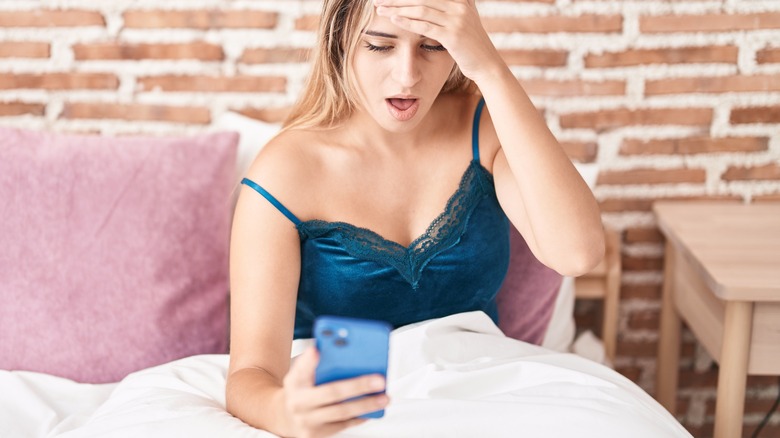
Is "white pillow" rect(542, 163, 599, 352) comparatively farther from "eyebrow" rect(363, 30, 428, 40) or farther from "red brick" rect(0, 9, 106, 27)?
"red brick" rect(0, 9, 106, 27)

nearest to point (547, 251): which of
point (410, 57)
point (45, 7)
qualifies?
point (410, 57)

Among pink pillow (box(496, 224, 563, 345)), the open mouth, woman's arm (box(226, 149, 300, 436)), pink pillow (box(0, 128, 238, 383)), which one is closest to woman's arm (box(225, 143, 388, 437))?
woman's arm (box(226, 149, 300, 436))

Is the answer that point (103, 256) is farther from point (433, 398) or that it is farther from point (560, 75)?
point (560, 75)

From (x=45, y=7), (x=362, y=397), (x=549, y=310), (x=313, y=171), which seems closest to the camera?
(x=362, y=397)

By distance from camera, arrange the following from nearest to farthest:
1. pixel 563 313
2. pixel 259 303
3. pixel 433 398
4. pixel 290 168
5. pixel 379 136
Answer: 1. pixel 433 398
2. pixel 259 303
3. pixel 290 168
4. pixel 379 136
5. pixel 563 313

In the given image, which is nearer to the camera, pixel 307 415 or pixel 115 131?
pixel 307 415

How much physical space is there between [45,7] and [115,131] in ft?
1.07

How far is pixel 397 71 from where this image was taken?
128cm

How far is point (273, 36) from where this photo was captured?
76.5 inches

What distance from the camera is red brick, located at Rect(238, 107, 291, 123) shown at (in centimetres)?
199

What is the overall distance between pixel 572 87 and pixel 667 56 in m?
0.23

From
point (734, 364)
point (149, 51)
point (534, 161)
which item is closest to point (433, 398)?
point (534, 161)

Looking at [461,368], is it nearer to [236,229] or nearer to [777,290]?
[236,229]

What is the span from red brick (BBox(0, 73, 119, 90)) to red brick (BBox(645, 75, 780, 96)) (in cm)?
129
